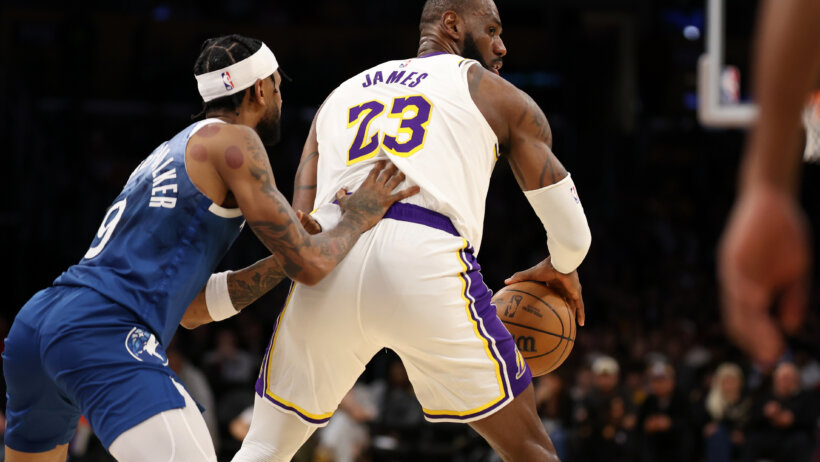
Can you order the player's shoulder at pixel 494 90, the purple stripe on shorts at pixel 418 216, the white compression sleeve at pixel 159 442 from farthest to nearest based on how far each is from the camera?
the player's shoulder at pixel 494 90 → the purple stripe on shorts at pixel 418 216 → the white compression sleeve at pixel 159 442

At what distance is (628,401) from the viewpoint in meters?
10.8

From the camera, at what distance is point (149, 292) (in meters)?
3.36

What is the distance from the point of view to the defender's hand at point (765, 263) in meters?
1.36

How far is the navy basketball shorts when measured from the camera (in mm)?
3178

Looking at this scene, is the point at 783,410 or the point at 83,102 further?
the point at 83,102

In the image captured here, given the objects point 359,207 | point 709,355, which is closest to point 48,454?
point 359,207

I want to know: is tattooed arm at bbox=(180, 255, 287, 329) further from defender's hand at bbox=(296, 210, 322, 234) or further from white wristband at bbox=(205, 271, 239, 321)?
defender's hand at bbox=(296, 210, 322, 234)

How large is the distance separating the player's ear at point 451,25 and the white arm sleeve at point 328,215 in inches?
37.6

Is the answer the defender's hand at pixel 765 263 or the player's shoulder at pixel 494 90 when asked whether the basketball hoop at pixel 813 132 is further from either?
the defender's hand at pixel 765 263

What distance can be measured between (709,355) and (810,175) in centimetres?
492

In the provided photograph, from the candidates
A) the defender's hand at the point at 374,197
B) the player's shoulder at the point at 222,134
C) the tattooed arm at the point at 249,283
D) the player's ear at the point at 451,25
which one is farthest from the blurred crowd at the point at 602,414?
the player's shoulder at the point at 222,134

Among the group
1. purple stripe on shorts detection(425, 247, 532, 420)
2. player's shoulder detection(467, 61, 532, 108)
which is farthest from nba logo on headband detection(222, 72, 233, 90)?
purple stripe on shorts detection(425, 247, 532, 420)

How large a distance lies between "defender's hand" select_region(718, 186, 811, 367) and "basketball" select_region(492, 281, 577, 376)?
2.60 metres

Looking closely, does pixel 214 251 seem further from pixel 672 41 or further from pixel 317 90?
pixel 672 41
